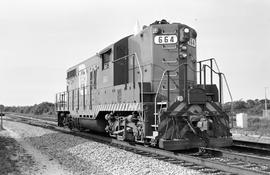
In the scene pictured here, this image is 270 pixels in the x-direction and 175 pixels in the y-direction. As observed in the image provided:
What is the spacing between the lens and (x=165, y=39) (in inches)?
389

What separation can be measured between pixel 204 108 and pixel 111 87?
12.6ft

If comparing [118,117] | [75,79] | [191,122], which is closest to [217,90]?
[191,122]

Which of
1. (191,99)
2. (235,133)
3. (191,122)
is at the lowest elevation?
(235,133)

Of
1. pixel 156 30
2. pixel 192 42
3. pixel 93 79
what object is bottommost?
pixel 93 79

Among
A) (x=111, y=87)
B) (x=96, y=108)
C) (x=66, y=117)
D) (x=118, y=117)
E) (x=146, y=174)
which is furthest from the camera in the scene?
(x=66, y=117)

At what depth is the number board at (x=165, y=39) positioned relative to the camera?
9.86 meters

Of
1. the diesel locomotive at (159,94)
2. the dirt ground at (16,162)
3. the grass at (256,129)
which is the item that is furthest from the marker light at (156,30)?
the grass at (256,129)

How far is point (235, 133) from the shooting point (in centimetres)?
1698

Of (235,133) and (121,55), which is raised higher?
(121,55)

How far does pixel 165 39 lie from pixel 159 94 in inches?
68.9

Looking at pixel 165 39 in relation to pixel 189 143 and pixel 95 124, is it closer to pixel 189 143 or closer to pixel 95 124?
pixel 189 143

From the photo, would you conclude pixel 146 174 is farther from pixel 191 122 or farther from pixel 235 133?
pixel 235 133

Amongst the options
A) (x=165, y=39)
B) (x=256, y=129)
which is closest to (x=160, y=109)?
(x=165, y=39)

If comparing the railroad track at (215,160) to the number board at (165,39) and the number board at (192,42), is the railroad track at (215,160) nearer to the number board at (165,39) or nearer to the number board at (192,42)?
the number board at (165,39)
